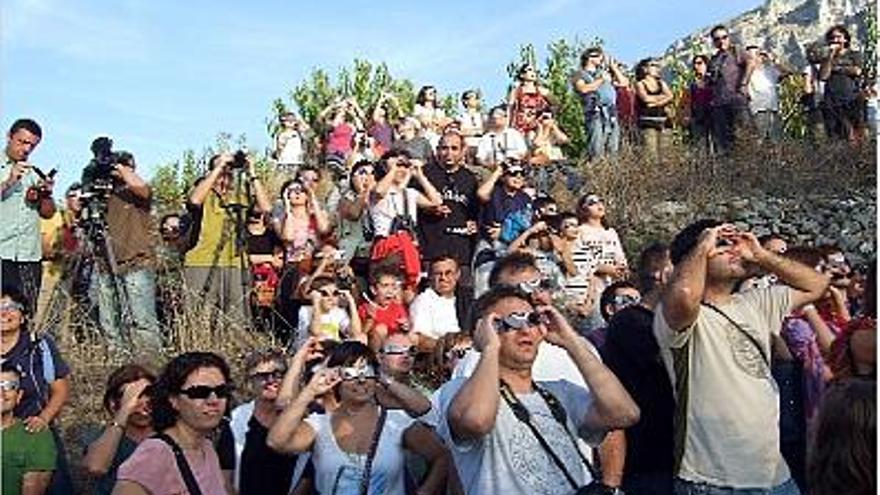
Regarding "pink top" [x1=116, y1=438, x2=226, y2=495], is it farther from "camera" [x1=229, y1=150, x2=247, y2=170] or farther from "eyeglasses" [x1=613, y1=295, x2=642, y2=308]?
"camera" [x1=229, y1=150, x2=247, y2=170]

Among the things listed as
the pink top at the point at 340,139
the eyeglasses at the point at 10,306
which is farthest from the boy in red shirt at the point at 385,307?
the pink top at the point at 340,139

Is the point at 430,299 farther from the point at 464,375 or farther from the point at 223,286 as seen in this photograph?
the point at 464,375

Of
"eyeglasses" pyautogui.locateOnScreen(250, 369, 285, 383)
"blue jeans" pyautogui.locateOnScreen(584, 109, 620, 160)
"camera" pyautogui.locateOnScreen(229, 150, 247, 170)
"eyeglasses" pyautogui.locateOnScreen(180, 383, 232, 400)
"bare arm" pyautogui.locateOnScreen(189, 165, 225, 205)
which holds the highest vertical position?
"blue jeans" pyautogui.locateOnScreen(584, 109, 620, 160)

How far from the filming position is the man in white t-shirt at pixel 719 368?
448 cm

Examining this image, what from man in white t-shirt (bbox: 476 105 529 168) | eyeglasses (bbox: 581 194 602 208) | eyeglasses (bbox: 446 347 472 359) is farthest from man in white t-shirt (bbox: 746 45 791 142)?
eyeglasses (bbox: 446 347 472 359)

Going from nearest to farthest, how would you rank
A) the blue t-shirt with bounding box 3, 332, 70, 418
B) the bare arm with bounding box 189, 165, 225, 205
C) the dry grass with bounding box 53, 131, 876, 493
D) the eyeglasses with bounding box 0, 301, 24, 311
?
the blue t-shirt with bounding box 3, 332, 70, 418, the eyeglasses with bounding box 0, 301, 24, 311, the bare arm with bounding box 189, 165, 225, 205, the dry grass with bounding box 53, 131, 876, 493

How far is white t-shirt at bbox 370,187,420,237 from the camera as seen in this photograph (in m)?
9.73

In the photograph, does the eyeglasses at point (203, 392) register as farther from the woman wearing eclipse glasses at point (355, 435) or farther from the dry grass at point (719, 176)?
the dry grass at point (719, 176)

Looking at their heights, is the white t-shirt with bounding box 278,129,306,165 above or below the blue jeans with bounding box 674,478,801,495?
above

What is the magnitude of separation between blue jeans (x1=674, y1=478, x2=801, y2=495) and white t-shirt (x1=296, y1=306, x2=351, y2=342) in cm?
366

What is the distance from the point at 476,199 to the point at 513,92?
4800 millimetres

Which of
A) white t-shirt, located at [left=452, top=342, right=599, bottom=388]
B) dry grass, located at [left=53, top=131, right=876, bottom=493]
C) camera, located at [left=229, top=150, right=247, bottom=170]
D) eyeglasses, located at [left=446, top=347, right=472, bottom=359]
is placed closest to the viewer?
white t-shirt, located at [left=452, top=342, right=599, bottom=388]

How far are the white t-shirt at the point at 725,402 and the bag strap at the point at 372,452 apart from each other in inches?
43.8

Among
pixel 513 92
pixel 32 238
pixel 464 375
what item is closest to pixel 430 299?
pixel 32 238
